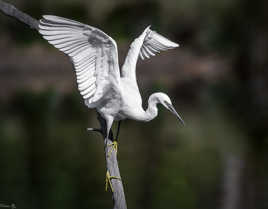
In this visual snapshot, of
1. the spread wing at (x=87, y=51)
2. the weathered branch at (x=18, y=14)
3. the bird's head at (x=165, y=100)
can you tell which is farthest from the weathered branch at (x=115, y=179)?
the weathered branch at (x=18, y=14)

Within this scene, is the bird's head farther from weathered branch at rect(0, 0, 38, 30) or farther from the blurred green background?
the blurred green background

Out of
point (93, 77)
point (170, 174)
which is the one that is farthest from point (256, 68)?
point (93, 77)

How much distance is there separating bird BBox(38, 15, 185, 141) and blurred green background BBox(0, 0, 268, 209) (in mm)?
2988

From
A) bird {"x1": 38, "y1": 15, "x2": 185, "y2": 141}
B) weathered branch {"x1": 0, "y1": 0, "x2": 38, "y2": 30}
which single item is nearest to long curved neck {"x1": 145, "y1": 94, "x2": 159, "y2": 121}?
bird {"x1": 38, "y1": 15, "x2": 185, "y2": 141}

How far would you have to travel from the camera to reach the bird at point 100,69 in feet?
13.9

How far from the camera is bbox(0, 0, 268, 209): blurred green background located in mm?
8039

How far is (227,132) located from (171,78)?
21.0 ft

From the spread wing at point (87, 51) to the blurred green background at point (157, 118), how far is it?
3.16 m

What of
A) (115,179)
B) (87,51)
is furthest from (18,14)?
(115,179)

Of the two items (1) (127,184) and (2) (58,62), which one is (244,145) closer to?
(1) (127,184)

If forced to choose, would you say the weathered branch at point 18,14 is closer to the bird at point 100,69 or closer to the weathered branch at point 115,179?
the bird at point 100,69

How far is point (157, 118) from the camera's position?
11.8 meters

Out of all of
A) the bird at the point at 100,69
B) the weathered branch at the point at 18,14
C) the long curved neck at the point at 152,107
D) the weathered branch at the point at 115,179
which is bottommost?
the weathered branch at the point at 115,179

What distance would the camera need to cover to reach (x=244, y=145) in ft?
32.3
